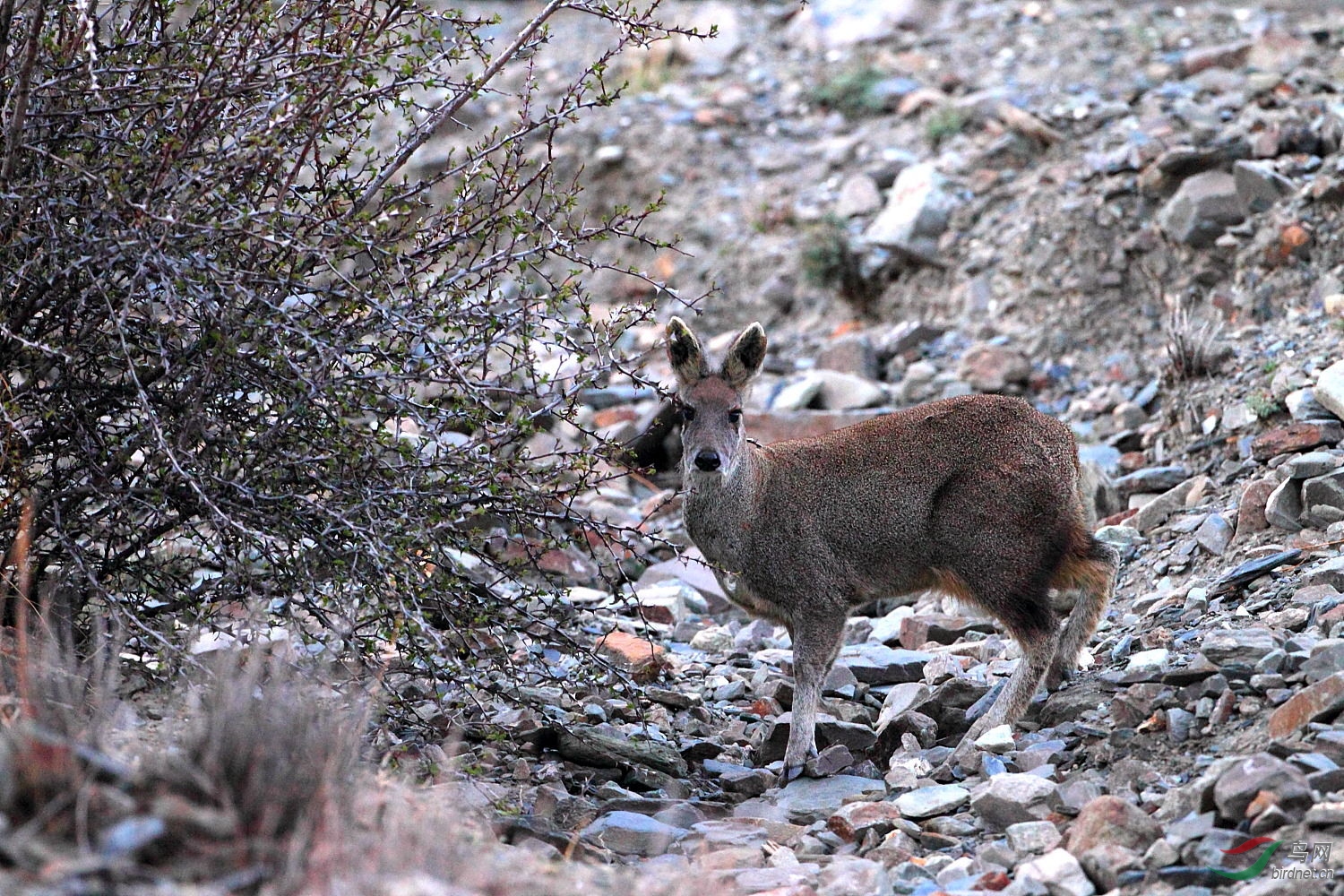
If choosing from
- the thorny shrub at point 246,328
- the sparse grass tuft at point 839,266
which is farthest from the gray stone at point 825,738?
the sparse grass tuft at point 839,266

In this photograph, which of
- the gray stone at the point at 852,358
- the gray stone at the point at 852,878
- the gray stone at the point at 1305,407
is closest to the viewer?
the gray stone at the point at 852,878

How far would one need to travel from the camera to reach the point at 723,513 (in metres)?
7.99

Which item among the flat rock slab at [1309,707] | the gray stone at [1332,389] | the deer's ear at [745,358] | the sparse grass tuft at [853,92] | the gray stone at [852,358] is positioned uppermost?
the sparse grass tuft at [853,92]

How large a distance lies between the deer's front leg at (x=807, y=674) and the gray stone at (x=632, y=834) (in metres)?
1.16

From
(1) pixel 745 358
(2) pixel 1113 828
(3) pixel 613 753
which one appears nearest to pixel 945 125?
(1) pixel 745 358

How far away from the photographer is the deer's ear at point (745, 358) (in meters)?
8.13

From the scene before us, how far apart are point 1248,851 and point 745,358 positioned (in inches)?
163

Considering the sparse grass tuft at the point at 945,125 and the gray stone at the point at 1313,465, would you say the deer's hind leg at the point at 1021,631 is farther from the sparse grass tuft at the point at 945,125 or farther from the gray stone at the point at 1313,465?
the sparse grass tuft at the point at 945,125

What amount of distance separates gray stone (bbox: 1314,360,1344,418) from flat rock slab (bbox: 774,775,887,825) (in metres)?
3.74

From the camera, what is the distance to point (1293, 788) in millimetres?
5051

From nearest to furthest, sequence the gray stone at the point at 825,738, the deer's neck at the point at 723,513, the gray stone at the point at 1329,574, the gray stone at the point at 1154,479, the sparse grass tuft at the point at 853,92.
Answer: the gray stone at the point at 1329,574, the gray stone at the point at 825,738, the deer's neck at the point at 723,513, the gray stone at the point at 1154,479, the sparse grass tuft at the point at 853,92

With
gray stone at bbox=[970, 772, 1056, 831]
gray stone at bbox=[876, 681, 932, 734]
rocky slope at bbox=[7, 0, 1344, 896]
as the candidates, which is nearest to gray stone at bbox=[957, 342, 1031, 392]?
rocky slope at bbox=[7, 0, 1344, 896]

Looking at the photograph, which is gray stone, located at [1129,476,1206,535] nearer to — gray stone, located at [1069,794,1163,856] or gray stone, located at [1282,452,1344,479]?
gray stone, located at [1282,452,1344,479]

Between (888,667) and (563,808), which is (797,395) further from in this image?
(563,808)
